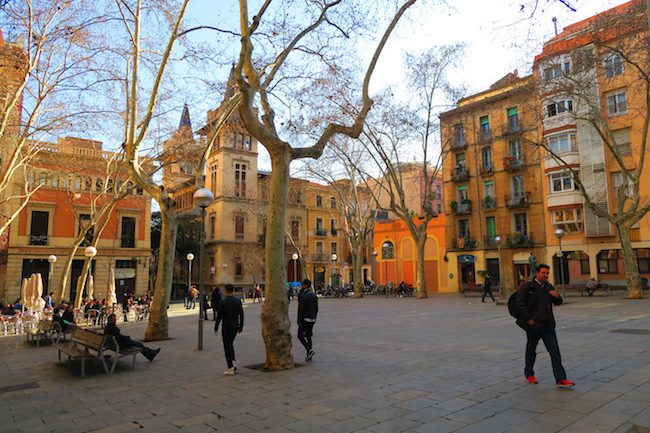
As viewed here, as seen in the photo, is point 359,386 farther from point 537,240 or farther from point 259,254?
point 259,254

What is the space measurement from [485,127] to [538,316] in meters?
34.6

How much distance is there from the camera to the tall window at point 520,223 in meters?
34.7

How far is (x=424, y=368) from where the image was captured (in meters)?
7.41

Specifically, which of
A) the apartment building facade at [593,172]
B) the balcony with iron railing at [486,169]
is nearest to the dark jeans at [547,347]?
the apartment building facade at [593,172]

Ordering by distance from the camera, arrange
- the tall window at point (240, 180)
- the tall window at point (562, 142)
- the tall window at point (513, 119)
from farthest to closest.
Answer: the tall window at point (240, 180) → the tall window at point (513, 119) → the tall window at point (562, 142)

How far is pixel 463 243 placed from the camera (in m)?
37.8

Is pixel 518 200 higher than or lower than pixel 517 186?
lower

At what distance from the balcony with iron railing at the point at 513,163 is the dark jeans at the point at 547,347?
104ft

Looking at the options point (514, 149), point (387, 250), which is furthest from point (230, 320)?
point (387, 250)

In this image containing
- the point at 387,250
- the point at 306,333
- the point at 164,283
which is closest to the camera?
the point at 306,333

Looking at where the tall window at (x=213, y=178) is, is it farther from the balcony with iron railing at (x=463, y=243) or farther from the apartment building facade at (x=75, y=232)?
the balcony with iron railing at (x=463, y=243)

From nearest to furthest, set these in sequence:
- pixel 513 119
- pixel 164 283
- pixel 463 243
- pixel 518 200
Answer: pixel 164 283 < pixel 518 200 < pixel 513 119 < pixel 463 243

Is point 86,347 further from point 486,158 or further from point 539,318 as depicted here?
point 486,158

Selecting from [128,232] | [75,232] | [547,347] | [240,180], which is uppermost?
[240,180]
